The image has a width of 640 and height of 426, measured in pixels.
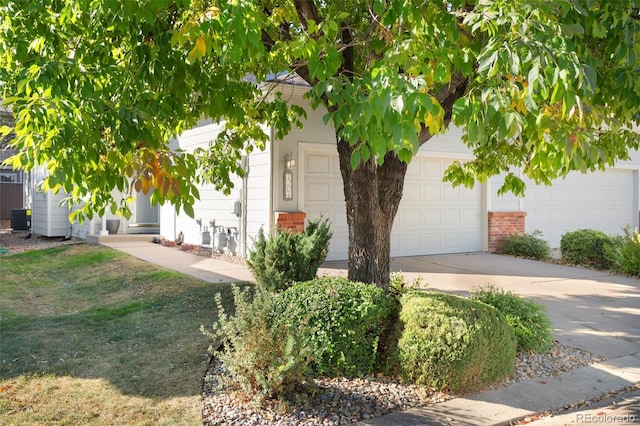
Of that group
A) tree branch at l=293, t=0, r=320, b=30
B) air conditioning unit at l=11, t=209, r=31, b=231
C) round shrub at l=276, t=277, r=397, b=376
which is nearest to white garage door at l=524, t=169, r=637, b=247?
tree branch at l=293, t=0, r=320, b=30

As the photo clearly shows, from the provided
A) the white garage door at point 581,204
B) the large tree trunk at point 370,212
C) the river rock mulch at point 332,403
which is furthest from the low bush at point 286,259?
the white garage door at point 581,204

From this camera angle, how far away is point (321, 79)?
3984 mm

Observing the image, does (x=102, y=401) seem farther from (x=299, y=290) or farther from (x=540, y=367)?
(x=540, y=367)

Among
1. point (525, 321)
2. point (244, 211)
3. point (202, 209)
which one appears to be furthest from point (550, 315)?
point (202, 209)

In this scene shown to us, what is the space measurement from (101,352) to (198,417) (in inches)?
79.8

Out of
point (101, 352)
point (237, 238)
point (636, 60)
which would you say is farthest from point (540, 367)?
point (237, 238)

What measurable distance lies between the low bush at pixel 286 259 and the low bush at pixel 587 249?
6978mm

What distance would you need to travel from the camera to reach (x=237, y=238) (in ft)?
38.1

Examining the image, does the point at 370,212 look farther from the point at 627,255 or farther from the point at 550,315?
the point at 627,255

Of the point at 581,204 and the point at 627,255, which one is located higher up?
the point at 581,204

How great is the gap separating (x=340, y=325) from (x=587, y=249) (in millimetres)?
8867

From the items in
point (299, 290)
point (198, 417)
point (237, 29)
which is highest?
point (237, 29)

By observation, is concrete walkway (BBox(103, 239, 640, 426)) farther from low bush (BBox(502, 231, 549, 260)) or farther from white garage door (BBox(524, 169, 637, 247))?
white garage door (BBox(524, 169, 637, 247))

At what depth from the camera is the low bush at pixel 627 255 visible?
1001 cm
